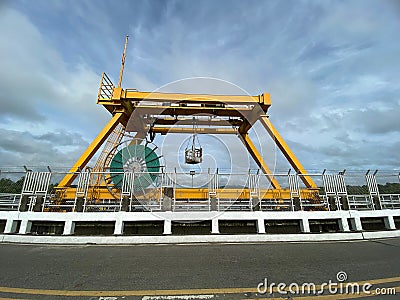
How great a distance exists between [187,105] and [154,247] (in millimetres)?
8142

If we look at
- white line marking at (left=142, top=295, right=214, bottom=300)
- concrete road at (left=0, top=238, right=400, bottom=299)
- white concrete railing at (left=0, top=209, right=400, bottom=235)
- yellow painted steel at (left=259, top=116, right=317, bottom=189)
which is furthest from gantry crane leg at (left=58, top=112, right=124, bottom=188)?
white line marking at (left=142, top=295, right=214, bottom=300)

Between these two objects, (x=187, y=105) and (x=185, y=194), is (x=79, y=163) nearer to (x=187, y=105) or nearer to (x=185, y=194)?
(x=185, y=194)

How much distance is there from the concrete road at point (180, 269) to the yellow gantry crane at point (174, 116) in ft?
14.6

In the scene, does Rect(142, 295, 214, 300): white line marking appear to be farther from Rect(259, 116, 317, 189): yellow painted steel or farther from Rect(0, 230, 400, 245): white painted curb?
Rect(259, 116, 317, 189): yellow painted steel

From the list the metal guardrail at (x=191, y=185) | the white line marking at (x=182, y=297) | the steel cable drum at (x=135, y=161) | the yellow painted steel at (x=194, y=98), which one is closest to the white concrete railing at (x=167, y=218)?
the metal guardrail at (x=191, y=185)

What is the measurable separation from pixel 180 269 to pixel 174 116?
33.2 feet

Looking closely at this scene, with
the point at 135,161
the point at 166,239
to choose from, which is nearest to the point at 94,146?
the point at 135,161

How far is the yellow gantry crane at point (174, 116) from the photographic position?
10.7 meters

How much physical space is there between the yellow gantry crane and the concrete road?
175 inches

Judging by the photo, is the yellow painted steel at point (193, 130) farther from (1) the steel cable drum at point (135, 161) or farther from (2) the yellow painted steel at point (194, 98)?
(1) the steel cable drum at point (135, 161)

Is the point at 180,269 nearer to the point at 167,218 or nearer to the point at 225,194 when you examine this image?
the point at 167,218

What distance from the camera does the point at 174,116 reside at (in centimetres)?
1316

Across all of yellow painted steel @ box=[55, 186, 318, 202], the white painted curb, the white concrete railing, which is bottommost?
the white painted curb

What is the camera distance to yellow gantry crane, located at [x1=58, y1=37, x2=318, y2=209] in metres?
10.7
